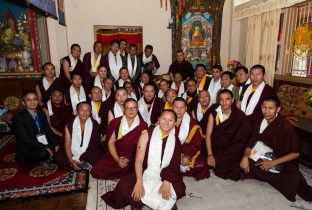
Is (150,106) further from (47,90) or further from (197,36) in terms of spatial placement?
(197,36)

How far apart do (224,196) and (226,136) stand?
2.76 ft

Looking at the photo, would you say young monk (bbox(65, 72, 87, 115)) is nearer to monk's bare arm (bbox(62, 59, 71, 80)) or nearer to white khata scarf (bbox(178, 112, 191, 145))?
monk's bare arm (bbox(62, 59, 71, 80))

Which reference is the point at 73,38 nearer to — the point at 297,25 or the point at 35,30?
the point at 35,30

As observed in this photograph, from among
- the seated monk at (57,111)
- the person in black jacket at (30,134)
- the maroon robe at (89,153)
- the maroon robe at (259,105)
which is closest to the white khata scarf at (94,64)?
the seated monk at (57,111)

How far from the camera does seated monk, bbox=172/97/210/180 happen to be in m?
3.12

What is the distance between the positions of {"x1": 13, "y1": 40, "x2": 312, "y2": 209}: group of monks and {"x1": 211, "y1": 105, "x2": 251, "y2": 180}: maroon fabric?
13 millimetres

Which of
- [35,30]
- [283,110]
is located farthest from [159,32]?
[283,110]

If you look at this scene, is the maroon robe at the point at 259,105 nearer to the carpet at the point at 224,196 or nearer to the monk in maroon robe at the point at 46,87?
the carpet at the point at 224,196

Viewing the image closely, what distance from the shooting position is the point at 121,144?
120 inches

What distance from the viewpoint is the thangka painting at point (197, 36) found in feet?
22.8

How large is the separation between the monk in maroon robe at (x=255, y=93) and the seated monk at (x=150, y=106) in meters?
1.41

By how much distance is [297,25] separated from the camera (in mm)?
5242

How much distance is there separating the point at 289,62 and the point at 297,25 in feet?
2.63

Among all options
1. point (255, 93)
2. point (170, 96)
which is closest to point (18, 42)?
point (170, 96)
